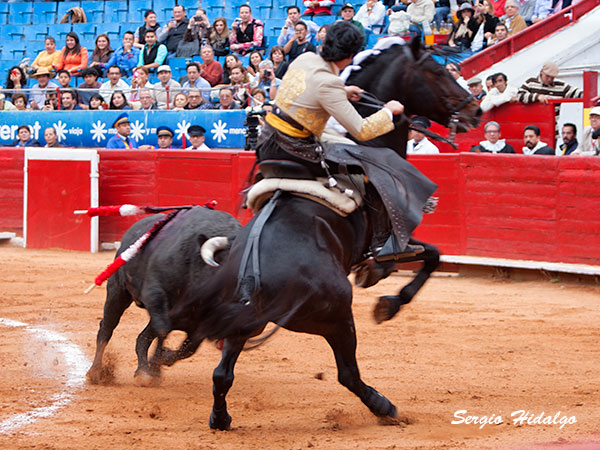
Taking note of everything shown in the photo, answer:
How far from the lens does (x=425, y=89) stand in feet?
15.3

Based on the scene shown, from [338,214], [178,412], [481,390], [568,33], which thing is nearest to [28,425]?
[178,412]

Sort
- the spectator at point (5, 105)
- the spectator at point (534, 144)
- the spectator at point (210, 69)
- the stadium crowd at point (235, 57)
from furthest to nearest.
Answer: the spectator at point (5, 105), the spectator at point (210, 69), the stadium crowd at point (235, 57), the spectator at point (534, 144)

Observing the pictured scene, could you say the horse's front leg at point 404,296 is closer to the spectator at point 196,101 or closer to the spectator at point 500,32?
the spectator at point 196,101

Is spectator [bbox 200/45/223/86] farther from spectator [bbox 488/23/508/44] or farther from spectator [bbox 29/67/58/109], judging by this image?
spectator [bbox 488/23/508/44]

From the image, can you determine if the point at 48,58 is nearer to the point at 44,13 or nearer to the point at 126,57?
the point at 126,57

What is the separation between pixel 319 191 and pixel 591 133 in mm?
5917

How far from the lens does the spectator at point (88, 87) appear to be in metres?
13.7

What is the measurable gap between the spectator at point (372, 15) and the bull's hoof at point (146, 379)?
912 centimetres

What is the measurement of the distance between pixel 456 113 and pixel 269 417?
183 centimetres

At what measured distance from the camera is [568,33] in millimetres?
13016

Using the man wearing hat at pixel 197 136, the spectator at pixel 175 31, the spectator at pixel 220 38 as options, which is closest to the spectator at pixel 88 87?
the spectator at pixel 175 31

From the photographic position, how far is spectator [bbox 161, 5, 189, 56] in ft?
50.7

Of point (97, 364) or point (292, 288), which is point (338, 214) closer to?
point (292, 288)

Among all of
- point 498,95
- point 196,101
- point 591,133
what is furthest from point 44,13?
point 591,133
